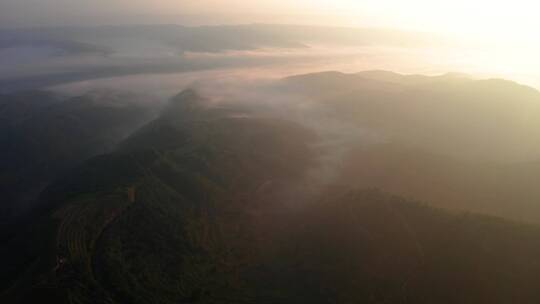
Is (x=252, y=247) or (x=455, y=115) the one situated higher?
(x=455, y=115)

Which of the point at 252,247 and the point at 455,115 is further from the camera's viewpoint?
the point at 455,115

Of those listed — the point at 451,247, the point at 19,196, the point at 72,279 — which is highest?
the point at 451,247

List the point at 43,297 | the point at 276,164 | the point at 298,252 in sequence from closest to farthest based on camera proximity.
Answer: the point at 43,297 → the point at 298,252 → the point at 276,164

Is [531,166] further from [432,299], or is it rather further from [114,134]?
[114,134]

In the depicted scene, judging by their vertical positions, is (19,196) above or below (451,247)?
below

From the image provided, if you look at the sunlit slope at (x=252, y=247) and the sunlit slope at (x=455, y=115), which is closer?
the sunlit slope at (x=252, y=247)

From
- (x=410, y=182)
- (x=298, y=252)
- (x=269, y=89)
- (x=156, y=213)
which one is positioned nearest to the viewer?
(x=298, y=252)

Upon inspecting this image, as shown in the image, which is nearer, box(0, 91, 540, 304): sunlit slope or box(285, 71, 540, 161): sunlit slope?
box(0, 91, 540, 304): sunlit slope

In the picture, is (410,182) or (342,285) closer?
(342,285)

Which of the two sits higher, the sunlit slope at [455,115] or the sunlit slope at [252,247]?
the sunlit slope at [455,115]

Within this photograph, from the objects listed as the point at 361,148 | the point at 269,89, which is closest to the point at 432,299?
the point at 361,148

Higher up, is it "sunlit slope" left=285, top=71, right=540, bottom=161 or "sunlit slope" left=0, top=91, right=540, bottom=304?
"sunlit slope" left=285, top=71, right=540, bottom=161
